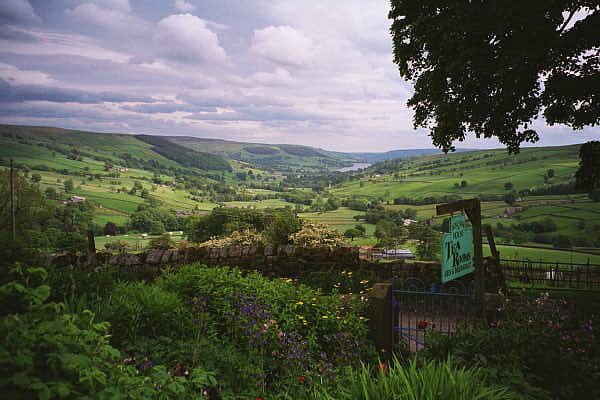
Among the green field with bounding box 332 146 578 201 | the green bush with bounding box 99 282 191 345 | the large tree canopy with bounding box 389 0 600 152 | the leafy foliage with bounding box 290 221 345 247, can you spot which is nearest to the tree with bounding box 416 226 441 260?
the leafy foliage with bounding box 290 221 345 247

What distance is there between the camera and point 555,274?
15.5 m

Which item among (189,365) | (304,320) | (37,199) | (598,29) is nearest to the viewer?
(189,365)

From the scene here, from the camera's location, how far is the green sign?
5.69 m

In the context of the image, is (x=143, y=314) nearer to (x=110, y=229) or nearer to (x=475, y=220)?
(x=475, y=220)

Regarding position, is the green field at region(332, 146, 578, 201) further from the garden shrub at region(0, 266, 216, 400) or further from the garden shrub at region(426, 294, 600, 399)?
the garden shrub at region(0, 266, 216, 400)

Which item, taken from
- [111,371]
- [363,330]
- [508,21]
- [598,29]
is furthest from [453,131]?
[111,371]

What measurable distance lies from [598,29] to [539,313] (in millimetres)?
7777

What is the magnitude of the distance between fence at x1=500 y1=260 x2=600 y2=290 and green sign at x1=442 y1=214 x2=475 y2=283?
10.3 metres

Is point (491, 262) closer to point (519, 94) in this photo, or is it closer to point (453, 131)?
point (453, 131)

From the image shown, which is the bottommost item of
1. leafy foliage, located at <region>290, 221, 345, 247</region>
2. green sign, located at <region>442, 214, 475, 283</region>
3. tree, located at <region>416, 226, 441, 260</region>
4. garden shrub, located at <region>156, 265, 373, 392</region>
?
tree, located at <region>416, 226, 441, 260</region>

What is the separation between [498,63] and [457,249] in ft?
21.0

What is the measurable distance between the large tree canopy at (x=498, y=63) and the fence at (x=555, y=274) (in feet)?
20.9

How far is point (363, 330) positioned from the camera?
5.69 meters

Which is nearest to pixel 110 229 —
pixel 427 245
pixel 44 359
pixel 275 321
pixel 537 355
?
pixel 427 245
